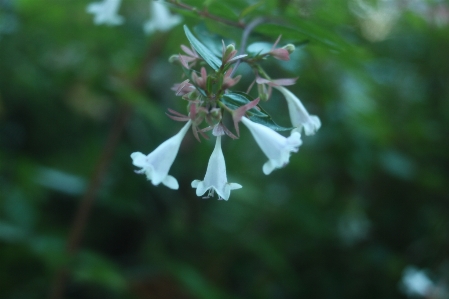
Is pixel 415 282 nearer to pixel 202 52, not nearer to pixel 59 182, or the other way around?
pixel 59 182

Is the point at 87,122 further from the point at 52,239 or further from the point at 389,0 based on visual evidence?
the point at 389,0

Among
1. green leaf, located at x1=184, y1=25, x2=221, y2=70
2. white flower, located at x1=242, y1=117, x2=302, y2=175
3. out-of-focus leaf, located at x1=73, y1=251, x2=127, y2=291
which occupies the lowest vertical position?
out-of-focus leaf, located at x1=73, y1=251, x2=127, y2=291

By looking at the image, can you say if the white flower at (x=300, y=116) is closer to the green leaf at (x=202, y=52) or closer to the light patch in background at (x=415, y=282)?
the green leaf at (x=202, y=52)

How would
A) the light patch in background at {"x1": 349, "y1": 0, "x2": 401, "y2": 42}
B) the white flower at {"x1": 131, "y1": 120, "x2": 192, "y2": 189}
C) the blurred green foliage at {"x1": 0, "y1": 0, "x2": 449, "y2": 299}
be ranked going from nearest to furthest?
the white flower at {"x1": 131, "y1": 120, "x2": 192, "y2": 189} < the light patch in background at {"x1": 349, "y1": 0, "x2": 401, "y2": 42} < the blurred green foliage at {"x1": 0, "y1": 0, "x2": 449, "y2": 299}

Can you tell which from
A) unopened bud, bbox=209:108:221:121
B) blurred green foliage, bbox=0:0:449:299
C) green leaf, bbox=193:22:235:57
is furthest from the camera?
blurred green foliage, bbox=0:0:449:299

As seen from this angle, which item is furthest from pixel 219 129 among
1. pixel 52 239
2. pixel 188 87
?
pixel 52 239

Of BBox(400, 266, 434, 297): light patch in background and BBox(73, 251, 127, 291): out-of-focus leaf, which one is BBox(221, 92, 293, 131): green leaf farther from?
BBox(400, 266, 434, 297): light patch in background

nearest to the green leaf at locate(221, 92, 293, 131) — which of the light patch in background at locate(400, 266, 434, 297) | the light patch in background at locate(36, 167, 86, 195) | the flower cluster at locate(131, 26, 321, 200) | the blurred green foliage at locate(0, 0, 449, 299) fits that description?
the flower cluster at locate(131, 26, 321, 200)
